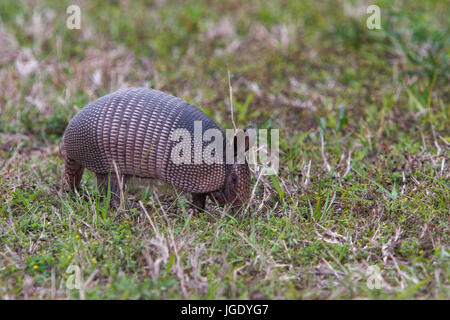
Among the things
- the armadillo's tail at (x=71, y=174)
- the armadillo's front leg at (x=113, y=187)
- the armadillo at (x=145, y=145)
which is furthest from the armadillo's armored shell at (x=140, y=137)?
the armadillo's tail at (x=71, y=174)

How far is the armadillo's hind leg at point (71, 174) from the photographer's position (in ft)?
16.6

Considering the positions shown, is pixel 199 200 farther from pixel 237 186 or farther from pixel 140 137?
pixel 140 137

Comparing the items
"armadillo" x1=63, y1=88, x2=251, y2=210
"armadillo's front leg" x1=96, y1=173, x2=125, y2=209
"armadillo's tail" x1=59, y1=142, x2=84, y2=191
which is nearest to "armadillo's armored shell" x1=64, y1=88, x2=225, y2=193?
"armadillo" x1=63, y1=88, x2=251, y2=210

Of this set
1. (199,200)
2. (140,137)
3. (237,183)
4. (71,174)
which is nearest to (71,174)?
(71,174)

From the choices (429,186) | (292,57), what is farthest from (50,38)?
(429,186)

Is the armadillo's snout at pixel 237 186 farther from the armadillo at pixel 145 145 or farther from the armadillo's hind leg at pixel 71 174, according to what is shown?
the armadillo's hind leg at pixel 71 174

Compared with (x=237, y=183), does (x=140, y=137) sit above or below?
above

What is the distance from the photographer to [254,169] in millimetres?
5273

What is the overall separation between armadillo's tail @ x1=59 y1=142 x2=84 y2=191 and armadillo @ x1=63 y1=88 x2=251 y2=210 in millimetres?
212

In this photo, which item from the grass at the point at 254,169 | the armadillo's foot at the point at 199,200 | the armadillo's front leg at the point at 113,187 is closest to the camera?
the grass at the point at 254,169

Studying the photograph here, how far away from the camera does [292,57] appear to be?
26.1 feet

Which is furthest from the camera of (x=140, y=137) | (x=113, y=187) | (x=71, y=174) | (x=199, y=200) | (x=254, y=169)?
(x=254, y=169)

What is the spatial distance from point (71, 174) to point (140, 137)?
0.86m
